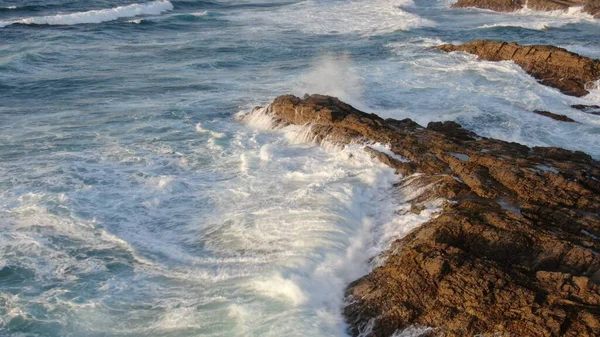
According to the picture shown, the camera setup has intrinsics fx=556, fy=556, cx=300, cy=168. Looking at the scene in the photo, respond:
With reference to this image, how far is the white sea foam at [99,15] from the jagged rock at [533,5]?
23412 millimetres

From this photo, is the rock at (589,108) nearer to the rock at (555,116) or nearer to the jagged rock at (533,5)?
the rock at (555,116)

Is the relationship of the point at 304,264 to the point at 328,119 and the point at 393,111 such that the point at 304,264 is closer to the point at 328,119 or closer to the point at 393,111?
the point at 328,119

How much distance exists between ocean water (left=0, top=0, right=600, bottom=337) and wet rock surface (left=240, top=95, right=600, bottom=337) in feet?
1.59

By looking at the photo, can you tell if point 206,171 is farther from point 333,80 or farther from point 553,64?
point 553,64

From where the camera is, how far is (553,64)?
857 inches

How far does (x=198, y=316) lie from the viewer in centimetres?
859

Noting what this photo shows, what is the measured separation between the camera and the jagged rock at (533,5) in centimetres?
3875

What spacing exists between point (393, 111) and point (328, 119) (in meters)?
4.10

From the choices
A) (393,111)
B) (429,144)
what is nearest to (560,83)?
(393,111)

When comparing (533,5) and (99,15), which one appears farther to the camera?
(533,5)

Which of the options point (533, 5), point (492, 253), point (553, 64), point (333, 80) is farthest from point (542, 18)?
point (492, 253)

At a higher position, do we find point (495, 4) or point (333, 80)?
point (495, 4)

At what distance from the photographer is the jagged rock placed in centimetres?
3875

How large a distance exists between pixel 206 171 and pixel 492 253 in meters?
7.62
